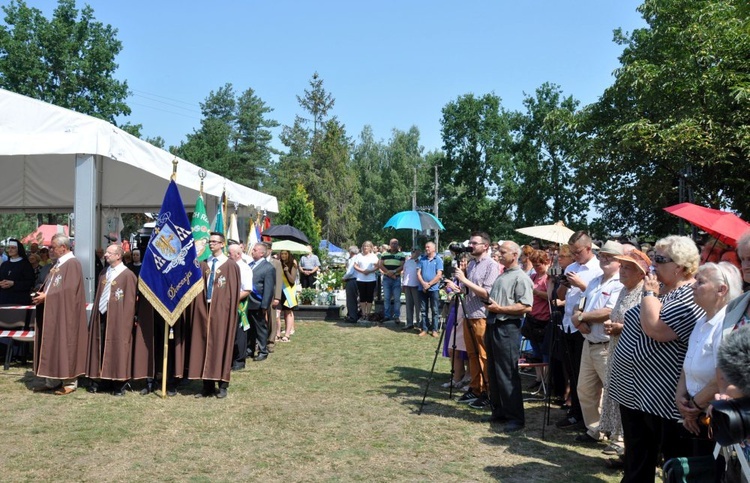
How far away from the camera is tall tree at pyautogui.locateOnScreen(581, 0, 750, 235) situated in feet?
57.7

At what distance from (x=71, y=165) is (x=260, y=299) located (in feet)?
21.3

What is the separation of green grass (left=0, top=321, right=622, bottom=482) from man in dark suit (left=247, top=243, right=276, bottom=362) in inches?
56.9

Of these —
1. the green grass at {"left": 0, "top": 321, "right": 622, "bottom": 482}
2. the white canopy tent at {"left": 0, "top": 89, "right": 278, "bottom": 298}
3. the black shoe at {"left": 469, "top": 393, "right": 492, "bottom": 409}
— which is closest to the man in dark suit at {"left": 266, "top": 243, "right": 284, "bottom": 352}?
the white canopy tent at {"left": 0, "top": 89, "right": 278, "bottom": 298}

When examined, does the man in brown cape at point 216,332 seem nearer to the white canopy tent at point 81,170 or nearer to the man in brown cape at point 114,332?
the man in brown cape at point 114,332

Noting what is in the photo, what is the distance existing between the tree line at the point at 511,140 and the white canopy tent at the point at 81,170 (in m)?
12.7

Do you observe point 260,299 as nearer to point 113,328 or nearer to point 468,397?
point 113,328

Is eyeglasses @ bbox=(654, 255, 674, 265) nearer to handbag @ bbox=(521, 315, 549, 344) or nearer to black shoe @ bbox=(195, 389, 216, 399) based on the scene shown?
handbag @ bbox=(521, 315, 549, 344)

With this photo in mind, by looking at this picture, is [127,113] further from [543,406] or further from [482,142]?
[543,406]

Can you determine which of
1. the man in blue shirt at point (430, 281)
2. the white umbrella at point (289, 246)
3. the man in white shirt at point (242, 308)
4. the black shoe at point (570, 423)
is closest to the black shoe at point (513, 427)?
the black shoe at point (570, 423)

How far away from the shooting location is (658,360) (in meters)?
4.16

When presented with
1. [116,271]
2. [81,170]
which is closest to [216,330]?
[116,271]

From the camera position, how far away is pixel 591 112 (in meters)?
25.9

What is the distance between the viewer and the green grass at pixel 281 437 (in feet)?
17.1

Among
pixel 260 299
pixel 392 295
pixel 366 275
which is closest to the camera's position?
pixel 260 299
